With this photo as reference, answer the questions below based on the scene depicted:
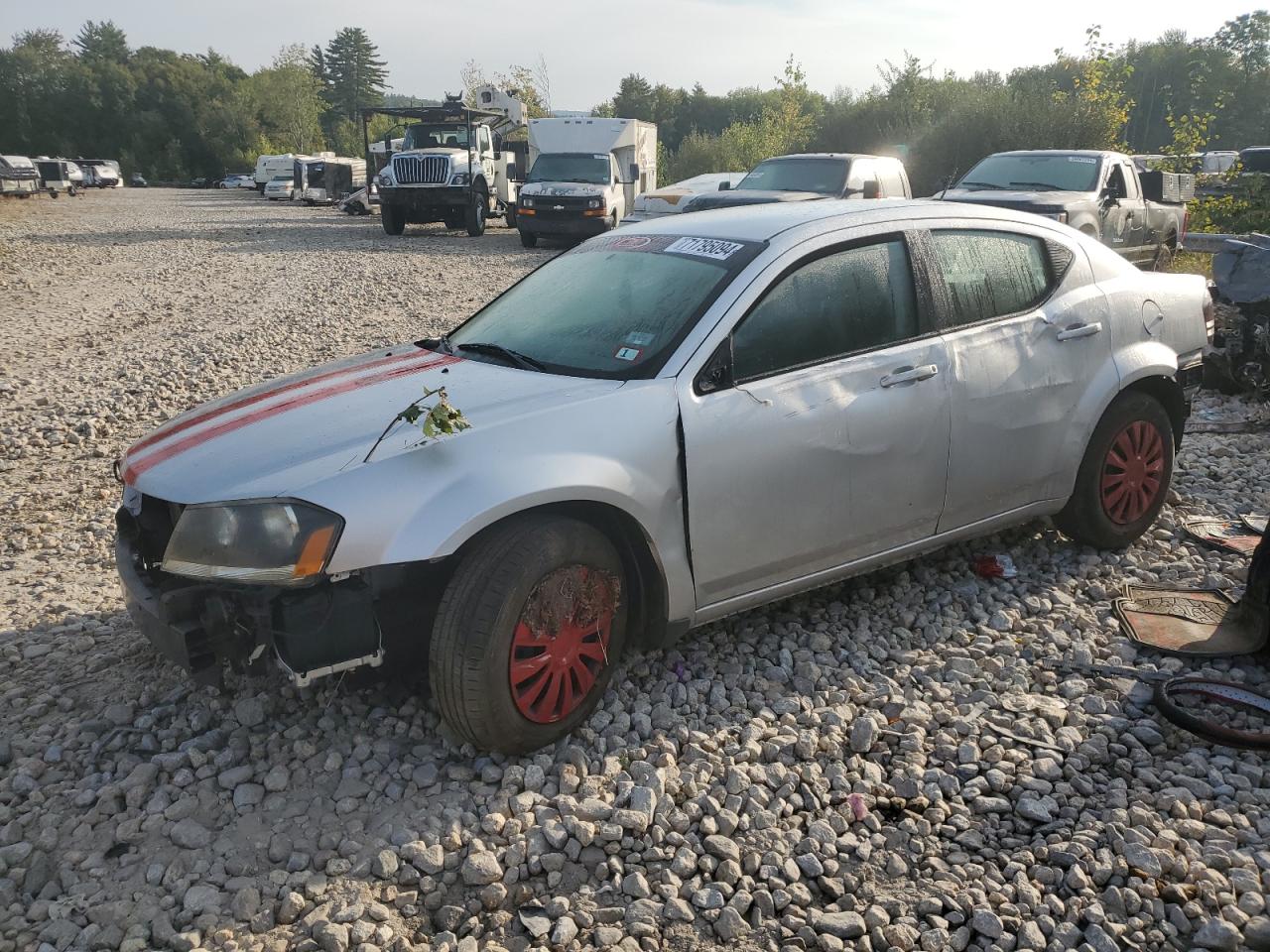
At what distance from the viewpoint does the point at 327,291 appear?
14836mm

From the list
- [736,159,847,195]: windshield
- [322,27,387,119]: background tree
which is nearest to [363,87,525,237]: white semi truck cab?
[736,159,847,195]: windshield

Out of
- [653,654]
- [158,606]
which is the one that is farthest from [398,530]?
[653,654]

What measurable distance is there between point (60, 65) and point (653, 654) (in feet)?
340

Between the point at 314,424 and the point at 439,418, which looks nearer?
the point at 439,418

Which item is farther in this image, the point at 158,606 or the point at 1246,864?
the point at 158,606

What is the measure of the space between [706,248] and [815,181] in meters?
10.8

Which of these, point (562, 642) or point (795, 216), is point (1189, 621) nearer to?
point (795, 216)

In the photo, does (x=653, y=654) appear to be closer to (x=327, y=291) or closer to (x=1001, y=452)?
(x=1001, y=452)

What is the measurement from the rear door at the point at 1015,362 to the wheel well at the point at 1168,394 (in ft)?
1.03

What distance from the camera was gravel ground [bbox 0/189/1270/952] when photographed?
2.60 metres

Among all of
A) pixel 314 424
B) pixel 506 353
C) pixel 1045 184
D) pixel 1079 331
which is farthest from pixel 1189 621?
pixel 1045 184

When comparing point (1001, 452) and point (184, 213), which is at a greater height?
point (184, 213)

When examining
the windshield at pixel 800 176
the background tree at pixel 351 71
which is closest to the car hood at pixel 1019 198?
the windshield at pixel 800 176

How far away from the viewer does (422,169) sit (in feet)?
76.0
